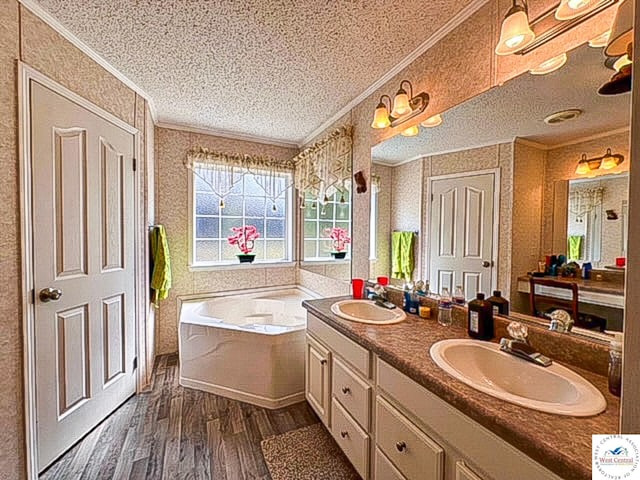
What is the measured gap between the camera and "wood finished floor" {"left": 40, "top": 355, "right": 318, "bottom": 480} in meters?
1.60

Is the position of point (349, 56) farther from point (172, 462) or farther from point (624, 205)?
point (172, 462)

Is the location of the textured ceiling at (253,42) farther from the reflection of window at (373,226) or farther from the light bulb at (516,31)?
the reflection of window at (373,226)

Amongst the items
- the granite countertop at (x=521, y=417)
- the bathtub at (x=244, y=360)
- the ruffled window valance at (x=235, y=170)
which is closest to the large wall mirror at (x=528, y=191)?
the granite countertop at (x=521, y=417)

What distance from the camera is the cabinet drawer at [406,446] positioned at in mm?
993

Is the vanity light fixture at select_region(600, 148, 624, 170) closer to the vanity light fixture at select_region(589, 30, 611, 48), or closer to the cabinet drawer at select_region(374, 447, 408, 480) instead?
the vanity light fixture at select_region(589, 30, 611, 48)

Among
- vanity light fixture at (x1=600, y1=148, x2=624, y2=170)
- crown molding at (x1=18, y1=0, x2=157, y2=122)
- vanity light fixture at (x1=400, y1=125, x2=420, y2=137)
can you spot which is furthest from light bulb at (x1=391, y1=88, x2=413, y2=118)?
crown molding at (x1=18, y1=0, x2=157, y2=122)

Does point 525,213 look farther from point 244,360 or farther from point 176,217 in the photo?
point 176,217

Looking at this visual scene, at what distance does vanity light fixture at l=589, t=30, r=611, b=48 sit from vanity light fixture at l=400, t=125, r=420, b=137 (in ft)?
2.84

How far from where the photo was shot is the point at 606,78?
100 cm

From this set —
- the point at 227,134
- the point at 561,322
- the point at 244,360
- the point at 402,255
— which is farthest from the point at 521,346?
the point at 227,134

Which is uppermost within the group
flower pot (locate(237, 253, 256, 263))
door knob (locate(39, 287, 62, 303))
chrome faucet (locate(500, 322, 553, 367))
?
flower pot (locate(237, 253, 256, 263))

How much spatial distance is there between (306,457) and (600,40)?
7.53ft

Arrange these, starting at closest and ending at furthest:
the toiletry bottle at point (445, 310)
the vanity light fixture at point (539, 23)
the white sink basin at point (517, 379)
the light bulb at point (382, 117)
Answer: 1. the white sink basin at point (517, 379)
2. the vanity light fixture at point (539, 23)
3. the toiletry bottle at point (445, 310)
4. the light bulb at point (382, 117)

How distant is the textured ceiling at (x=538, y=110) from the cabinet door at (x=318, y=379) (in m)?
1.38
